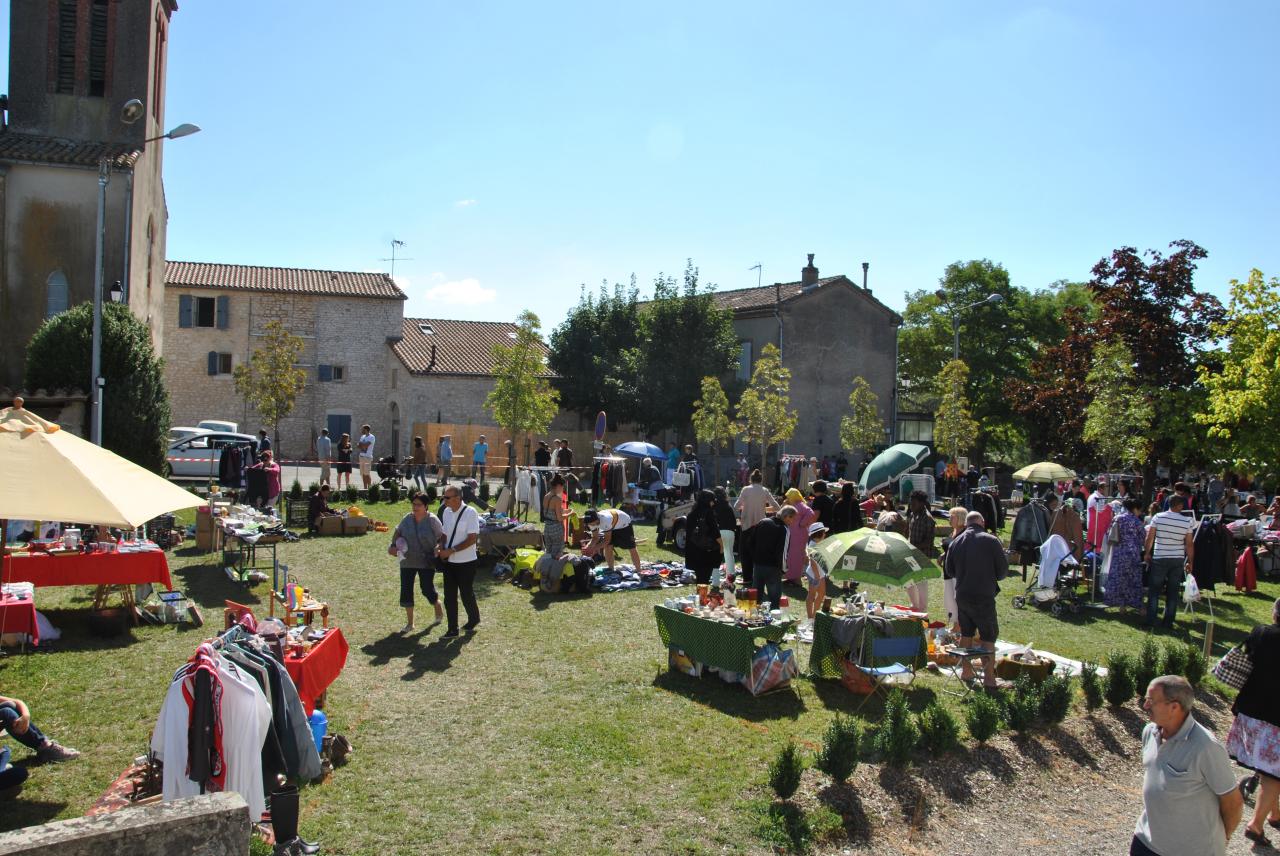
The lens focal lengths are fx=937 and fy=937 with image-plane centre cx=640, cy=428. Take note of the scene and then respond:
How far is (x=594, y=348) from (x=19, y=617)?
30.9 meters

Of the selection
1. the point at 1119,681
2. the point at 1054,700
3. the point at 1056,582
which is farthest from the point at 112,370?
the point at 1119,681

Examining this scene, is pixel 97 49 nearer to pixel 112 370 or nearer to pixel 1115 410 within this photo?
pixel 112 370

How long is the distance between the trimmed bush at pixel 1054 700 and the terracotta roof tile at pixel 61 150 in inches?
904

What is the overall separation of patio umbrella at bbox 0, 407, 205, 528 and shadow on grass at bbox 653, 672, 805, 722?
470cm

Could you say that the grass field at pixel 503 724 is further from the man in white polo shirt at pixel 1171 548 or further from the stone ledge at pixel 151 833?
the stone ledge at pixel 151 833

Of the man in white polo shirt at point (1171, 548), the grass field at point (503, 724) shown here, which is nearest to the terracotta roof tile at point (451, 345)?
the grass field at point (503, 724)

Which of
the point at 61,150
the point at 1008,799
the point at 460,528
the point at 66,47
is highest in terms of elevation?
the point at 66,47

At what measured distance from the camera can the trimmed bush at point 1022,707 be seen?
7938mm

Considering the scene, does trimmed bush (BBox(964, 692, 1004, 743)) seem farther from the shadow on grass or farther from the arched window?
the arched window

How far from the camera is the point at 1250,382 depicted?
1888cm

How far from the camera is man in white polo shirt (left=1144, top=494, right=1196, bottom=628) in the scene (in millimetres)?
12328

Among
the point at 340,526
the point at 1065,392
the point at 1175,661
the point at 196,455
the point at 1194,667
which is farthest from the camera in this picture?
the point at 1065,392

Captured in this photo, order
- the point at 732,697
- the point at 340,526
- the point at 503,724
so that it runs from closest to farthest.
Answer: the point at 503,724 → the point at 732,697 → the point at 340,526

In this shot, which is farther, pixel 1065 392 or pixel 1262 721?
pixel 1065 392
